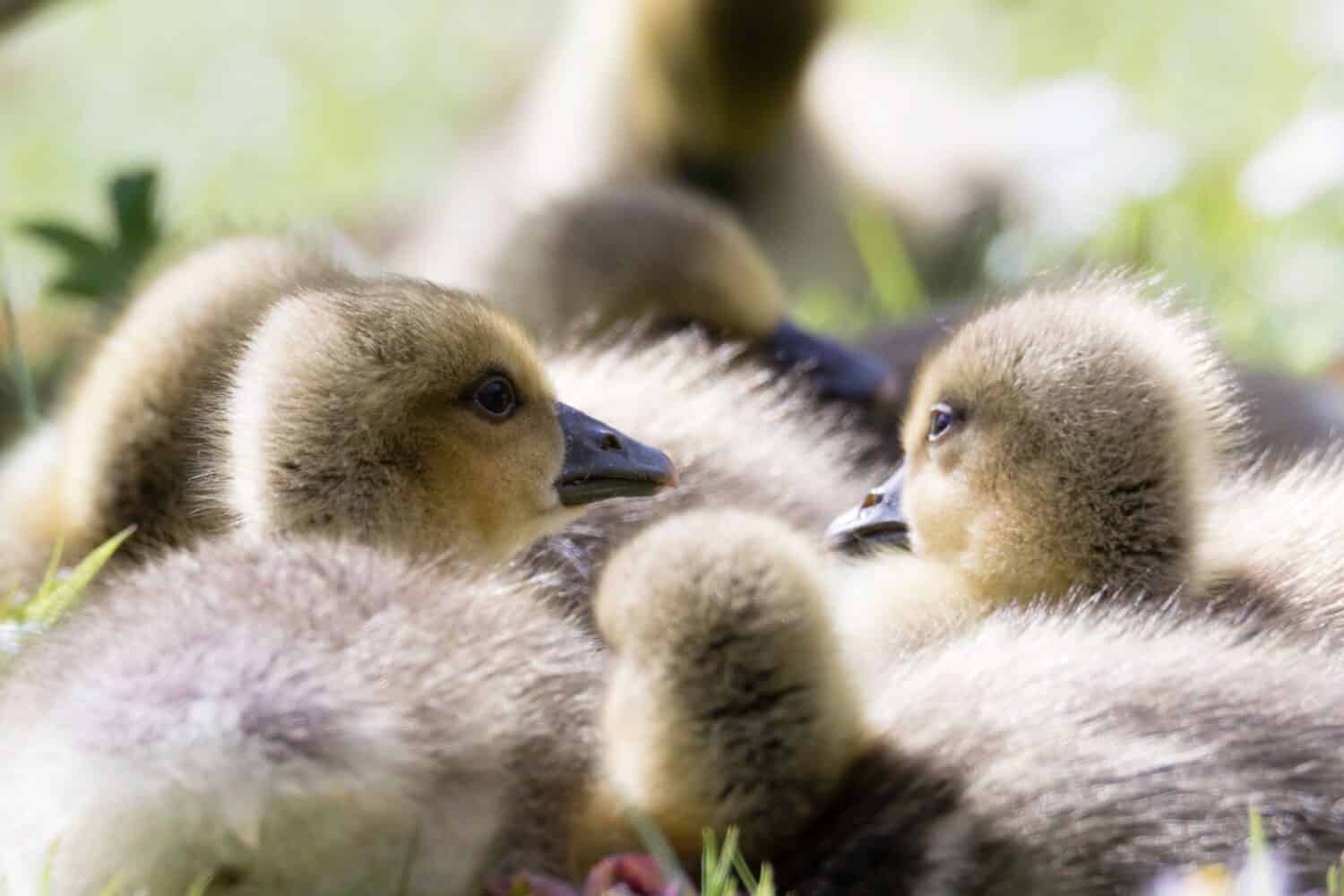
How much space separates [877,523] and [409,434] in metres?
0.59

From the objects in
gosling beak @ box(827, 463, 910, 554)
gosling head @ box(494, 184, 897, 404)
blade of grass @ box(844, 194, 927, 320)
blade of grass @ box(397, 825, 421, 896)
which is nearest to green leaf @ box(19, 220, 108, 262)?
gosling head @ box(494, 184, 897, 404)

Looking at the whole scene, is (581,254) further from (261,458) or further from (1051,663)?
(1051,663)

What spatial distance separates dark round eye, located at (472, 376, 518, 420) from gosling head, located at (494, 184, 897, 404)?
34.8 inches

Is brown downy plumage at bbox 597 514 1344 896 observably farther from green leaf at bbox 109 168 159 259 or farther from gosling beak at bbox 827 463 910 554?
green leaf at bbox 109 168 159 259

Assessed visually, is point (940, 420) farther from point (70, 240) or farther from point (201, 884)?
point (70, 240)

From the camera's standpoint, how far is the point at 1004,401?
2234mm

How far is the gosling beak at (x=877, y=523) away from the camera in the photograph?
94.0 inches

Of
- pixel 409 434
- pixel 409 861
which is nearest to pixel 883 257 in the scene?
pixel 409 434

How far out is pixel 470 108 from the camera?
6098mm

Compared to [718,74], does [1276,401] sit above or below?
below

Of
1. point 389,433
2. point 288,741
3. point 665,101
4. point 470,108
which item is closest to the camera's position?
point 288,741

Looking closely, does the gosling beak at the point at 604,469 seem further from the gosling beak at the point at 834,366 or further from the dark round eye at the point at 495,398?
the gosling beak at the point at 834,366

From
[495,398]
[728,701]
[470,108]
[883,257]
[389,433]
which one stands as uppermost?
[470,108]

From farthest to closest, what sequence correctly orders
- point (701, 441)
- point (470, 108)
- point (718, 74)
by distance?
point (470, 108)
point (718, 74)
point (701, 441)
